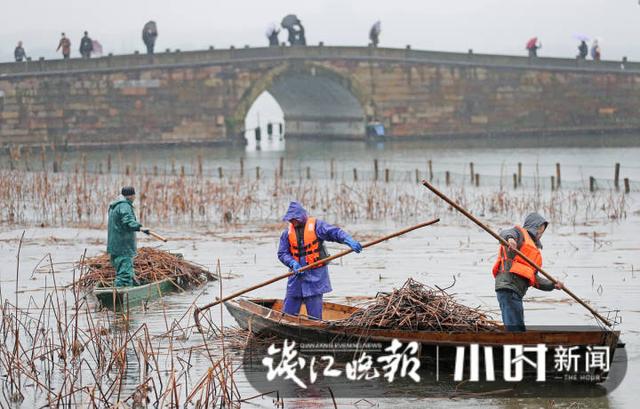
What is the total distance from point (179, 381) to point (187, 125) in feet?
168

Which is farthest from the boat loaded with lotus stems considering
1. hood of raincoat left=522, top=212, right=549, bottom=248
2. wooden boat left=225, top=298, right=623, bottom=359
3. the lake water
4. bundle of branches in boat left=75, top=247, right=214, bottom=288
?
hood of raincoat left=522, top=212, right=549, bottom=248

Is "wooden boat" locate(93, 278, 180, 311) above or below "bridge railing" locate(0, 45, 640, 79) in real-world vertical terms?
below

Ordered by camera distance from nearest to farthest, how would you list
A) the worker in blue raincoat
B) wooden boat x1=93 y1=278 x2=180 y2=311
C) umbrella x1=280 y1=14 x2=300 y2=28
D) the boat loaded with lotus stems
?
the worker in blue raincoat
wooden boat x1=93 y1=278 x2=180 y2=311
the boat loaded with lotus stems
umbrella x1=280 y1=14 x2=300 y2=28

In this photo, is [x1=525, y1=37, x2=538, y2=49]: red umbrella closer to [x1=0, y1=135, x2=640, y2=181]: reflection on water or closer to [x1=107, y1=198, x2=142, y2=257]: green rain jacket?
[x1=0, y1=135, x2=640, y2=181]: reflection on water

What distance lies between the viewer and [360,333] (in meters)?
11.9

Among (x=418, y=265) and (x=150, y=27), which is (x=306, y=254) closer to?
(x=418, y=265)

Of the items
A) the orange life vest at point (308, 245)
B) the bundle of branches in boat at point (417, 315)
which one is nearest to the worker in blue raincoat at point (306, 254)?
the orange life vest at point (308, 245)

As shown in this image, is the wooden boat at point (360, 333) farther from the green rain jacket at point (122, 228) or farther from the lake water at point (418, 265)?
the green rain jacket at point (122, 228)

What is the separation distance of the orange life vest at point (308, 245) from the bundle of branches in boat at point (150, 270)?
4169 millimetres

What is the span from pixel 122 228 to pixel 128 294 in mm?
781

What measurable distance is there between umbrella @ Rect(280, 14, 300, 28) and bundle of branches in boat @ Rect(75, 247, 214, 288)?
1832 inches

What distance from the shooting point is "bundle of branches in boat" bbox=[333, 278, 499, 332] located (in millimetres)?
11812

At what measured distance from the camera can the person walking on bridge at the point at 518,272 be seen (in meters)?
11.6

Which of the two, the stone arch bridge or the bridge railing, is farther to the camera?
the stone arch bridge
